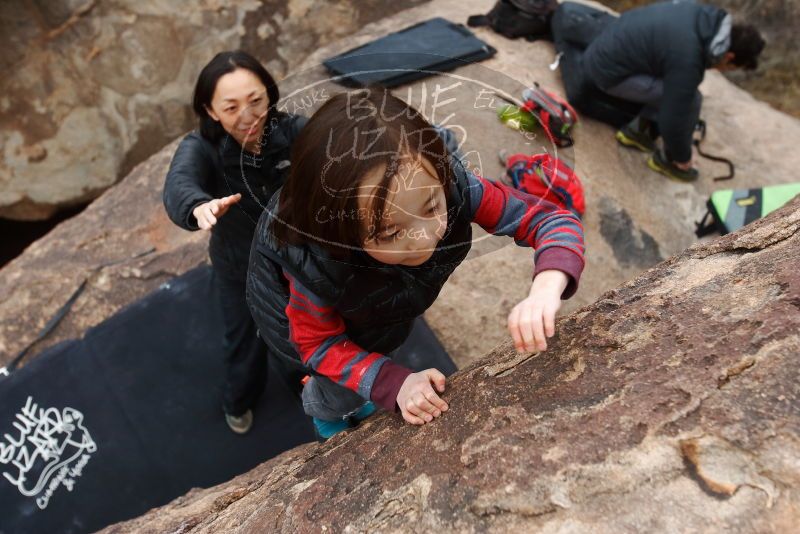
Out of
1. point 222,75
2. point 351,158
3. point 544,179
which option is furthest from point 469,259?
point 351,158

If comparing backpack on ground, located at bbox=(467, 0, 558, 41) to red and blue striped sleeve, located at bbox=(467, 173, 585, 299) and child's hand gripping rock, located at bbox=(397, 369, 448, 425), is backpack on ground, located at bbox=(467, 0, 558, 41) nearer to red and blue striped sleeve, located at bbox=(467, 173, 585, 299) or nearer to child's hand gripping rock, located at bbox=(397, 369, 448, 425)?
red and blue striped sleeve, located at bbox=(467, 173, 585, 299)

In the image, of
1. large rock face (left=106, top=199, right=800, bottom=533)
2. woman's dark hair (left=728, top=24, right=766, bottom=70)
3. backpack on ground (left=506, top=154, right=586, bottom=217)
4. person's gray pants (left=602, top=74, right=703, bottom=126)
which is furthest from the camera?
person's gray pants (left=602, top=74, right=703, bottom=126)

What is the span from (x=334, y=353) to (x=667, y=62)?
2585mm

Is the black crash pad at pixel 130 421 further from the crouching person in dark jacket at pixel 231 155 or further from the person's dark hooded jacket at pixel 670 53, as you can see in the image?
the person's dark hooded jacket at pixel 670 53

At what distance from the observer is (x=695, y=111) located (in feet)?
10.5

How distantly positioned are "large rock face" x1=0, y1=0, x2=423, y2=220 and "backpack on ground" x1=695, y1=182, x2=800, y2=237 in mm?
2484

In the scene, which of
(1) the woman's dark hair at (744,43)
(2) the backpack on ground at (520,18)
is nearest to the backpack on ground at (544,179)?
(1) the woman's dark hair at (744,43)

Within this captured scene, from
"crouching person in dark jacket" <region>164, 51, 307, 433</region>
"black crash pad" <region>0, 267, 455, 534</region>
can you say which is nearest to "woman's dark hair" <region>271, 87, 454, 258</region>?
"crouching person in dark jacket" <region>164, 51, 307, 433</region>

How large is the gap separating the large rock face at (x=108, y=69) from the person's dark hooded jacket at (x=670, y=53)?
1.62 metres

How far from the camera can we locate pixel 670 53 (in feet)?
10.0

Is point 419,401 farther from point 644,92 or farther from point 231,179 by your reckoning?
point 644,92

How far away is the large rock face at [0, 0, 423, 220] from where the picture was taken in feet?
12.9

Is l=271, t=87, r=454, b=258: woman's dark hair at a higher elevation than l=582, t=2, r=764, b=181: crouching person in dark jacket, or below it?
→ higher

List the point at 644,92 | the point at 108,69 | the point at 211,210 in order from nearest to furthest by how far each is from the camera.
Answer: the point at 211,210 → the point at 644,92 → the point at 108,69
